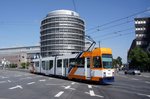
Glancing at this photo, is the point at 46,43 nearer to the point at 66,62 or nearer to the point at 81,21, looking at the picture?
the point at 81,21

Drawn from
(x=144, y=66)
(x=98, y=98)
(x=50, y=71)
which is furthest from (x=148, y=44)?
(x=98, y=98)

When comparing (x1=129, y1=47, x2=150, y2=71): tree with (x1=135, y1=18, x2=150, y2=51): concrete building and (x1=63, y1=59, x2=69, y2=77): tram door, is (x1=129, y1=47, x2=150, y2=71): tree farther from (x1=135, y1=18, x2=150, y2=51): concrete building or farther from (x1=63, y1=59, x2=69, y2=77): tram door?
(x1=63, y1=59, x2=69, y2=77): tram door

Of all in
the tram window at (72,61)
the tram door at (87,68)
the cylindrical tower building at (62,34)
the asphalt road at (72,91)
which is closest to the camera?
the asphalt road at (72,91)

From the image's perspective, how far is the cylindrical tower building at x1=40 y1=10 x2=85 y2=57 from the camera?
134000 mm

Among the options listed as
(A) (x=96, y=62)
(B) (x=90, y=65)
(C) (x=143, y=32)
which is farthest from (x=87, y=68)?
(C) (x=143, y=32)

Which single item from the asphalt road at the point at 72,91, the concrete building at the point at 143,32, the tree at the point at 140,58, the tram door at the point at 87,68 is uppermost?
the concrete building at the point at 143,32

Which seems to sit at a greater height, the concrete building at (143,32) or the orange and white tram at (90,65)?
the concrete building at (143,32)

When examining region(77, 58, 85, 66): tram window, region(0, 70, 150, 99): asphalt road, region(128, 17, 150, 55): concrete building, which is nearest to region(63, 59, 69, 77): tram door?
region(77, 58, 85, 66): tram window

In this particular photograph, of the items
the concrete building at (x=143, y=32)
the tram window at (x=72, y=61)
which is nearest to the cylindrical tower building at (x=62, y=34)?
the concrete building at (x=143, y=32)

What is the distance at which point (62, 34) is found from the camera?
454 ft

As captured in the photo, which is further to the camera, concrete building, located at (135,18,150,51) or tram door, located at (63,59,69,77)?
concrete building, located at (135,18,150,51)

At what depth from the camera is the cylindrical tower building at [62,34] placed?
13400 centimetres

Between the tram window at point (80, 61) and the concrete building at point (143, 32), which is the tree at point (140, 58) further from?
the tram window at point (80, 61)

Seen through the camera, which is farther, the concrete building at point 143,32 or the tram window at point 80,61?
the concrete building at point 143,32
